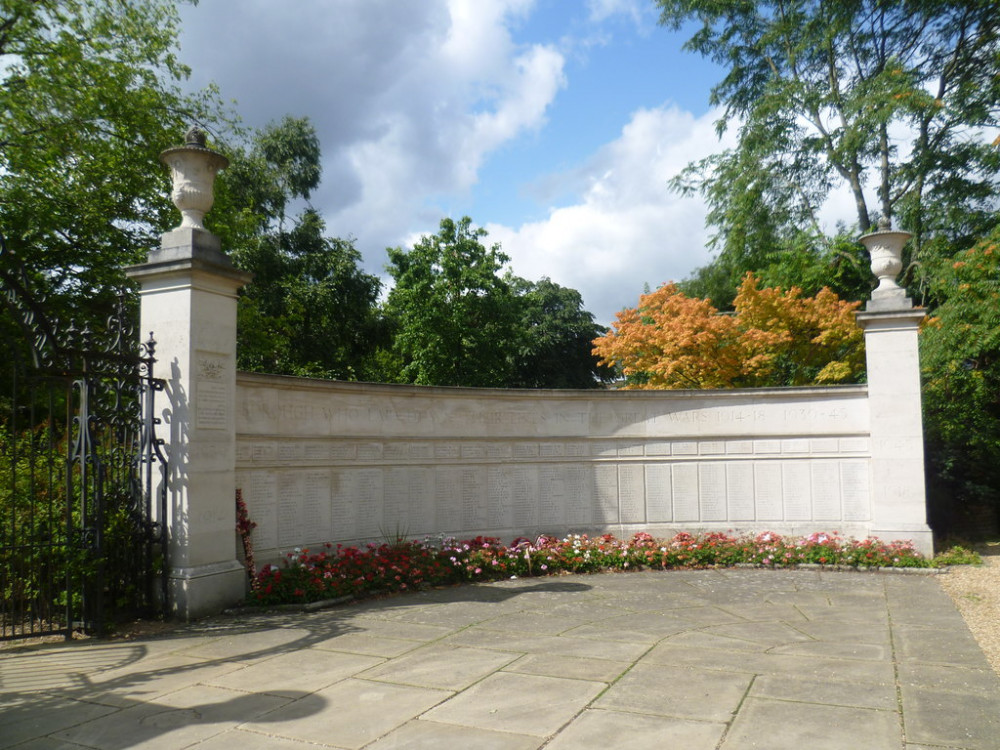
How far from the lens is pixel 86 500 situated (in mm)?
6527

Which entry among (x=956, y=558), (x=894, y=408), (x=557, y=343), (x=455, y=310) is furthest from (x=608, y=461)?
(x=557, y=343)

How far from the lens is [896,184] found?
20578 mm

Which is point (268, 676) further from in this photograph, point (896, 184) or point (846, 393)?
point (896, 184)

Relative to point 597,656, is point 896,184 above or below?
above

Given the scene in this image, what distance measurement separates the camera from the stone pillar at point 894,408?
984 centimetres

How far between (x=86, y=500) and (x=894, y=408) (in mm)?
9299

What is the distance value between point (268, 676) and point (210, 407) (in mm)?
2973

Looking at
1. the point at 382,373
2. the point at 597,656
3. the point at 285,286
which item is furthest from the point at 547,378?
the point at 597,656

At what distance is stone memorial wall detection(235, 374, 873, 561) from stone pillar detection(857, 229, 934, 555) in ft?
1.00

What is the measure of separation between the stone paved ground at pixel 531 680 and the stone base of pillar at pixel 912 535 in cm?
227

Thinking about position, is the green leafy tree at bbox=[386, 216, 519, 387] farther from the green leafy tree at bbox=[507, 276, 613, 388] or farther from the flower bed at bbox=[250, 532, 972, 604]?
the flower bed at bbox=[250, 532, 972, 604]

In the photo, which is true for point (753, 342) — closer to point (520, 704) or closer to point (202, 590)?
point (202, 590)

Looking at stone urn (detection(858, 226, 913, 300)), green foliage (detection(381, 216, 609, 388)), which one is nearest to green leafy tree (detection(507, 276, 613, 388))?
green foliage (detection(381, 216, 609, 388))

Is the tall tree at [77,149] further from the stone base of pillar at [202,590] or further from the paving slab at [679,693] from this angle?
the paving slab at [679,693]
